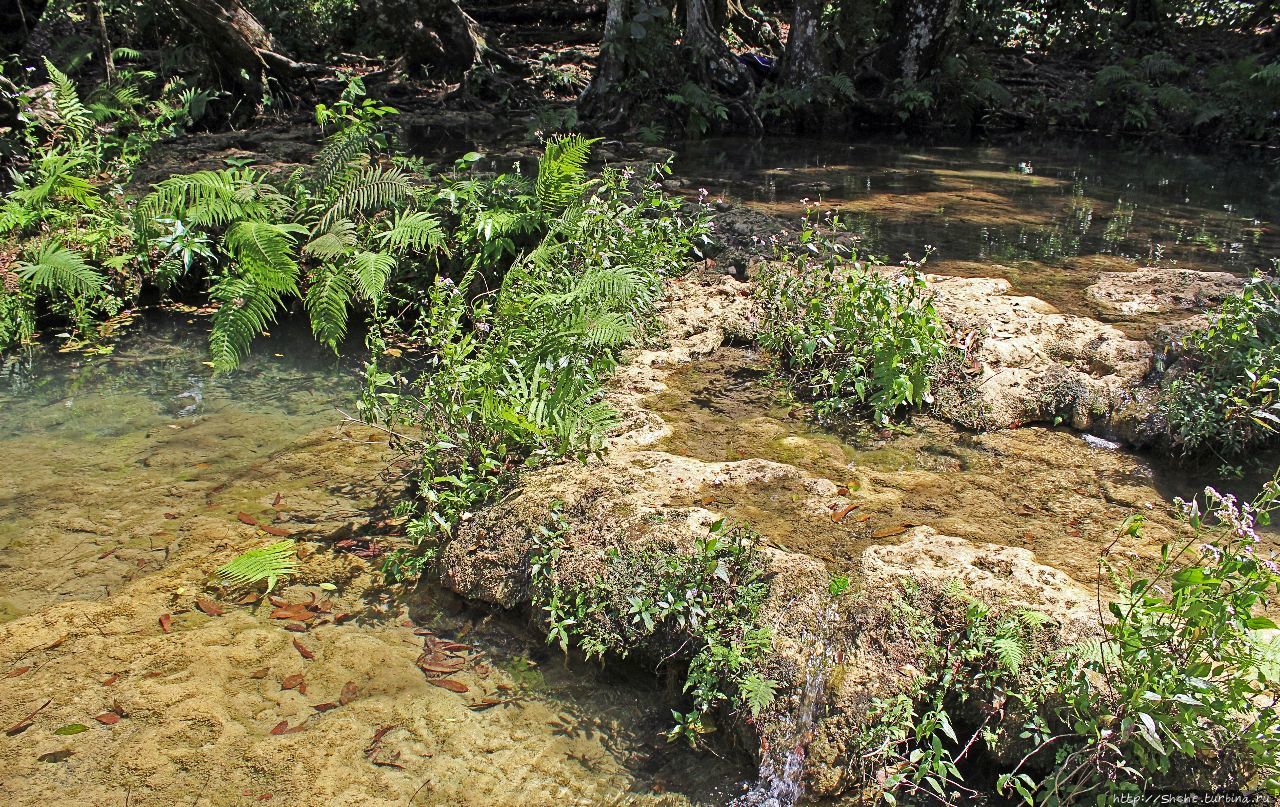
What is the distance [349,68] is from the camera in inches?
539

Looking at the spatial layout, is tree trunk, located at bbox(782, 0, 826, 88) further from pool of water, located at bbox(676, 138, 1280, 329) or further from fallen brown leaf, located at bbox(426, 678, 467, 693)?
fallen brown leaf, located at bbox(426, 678, 467, 693)

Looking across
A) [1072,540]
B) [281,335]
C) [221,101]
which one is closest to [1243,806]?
[1072,540]

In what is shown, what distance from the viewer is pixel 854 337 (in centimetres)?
499

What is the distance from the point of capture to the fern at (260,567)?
3840mm

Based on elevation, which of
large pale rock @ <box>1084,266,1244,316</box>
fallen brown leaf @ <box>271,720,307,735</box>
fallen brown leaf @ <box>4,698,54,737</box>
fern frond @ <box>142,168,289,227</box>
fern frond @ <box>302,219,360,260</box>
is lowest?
fallen brown leaf @ <box>271,720,307,735</box>

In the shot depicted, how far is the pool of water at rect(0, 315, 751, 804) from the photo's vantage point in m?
3.05

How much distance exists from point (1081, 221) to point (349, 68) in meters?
10.7

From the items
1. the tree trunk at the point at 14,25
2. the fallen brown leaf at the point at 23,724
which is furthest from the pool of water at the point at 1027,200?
the tree trunk at the point at 14,25

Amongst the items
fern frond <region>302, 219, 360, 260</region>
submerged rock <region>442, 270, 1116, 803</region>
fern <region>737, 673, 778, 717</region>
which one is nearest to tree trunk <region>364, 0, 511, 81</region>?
fern frond <region>302, 219, 360, 260</region>

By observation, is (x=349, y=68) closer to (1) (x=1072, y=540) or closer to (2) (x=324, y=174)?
(2) (x=324, y=174)

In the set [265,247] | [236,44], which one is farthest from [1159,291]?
[236,44]

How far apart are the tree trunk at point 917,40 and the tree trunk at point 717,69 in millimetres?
2544

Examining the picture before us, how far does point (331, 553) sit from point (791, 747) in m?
2.34

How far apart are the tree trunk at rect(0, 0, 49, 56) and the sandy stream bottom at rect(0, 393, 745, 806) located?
9404mm
